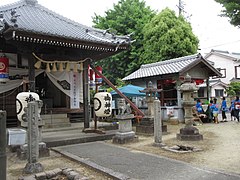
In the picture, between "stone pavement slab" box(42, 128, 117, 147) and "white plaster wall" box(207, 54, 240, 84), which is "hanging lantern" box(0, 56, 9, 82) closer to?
"stone pavement slab" box(42, 128, 117, 147)

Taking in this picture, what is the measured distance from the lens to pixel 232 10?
7137 mm

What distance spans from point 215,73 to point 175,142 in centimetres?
990

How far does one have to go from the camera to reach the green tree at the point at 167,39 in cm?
2250

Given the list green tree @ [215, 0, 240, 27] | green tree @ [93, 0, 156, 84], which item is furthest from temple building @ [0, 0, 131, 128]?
green tree @ [93, 0, 156, 84]

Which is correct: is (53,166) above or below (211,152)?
below

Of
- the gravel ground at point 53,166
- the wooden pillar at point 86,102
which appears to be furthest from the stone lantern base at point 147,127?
the gravel ground at point 53,166

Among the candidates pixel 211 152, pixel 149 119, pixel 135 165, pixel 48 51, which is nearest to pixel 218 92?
pixel 149 119

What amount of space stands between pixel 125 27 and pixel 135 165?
21.2 metres

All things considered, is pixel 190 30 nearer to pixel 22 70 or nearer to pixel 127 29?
pixel 127 29

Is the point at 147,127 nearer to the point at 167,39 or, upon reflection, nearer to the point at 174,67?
the point at 174,67

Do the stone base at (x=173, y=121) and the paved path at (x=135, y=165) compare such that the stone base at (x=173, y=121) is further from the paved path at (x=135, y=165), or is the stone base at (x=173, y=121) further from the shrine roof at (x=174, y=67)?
the paved path at (x=135, y=165)

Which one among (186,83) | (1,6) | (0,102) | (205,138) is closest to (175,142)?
(205,138)

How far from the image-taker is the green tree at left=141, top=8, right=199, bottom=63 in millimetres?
22500

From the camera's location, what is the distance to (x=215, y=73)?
17250 millimetres
